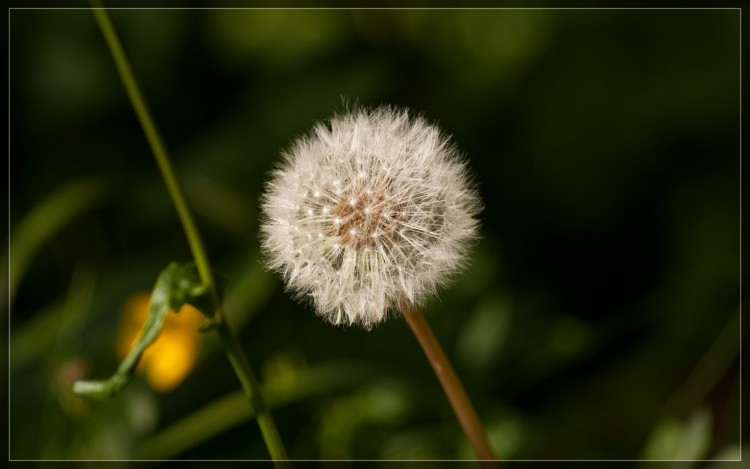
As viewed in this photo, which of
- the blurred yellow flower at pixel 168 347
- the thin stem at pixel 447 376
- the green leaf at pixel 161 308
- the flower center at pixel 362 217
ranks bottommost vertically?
the thin stem at pixel 447 376

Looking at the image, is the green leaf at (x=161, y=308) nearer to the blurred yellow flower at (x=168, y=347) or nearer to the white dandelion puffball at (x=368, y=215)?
the white dandelion puffball at (x=368, y=215)

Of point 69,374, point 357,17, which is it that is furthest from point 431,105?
point 69,374

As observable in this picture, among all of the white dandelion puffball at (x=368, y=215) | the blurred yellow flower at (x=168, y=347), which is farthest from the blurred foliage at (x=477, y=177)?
the white dandelion puffball at (x=368, y=215)

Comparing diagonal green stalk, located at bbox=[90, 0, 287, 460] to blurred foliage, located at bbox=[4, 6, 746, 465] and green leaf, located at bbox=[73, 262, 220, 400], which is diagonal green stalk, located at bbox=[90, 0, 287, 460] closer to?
green leaf, located at bbox=[73, 262, 220, 400]

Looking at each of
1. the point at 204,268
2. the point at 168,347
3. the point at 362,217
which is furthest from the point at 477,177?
the point at 204,268

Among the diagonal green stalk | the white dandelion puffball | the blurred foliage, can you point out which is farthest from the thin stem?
the blurred foliage

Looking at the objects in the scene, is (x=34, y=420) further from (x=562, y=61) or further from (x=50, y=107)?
(x=562, y=61)
